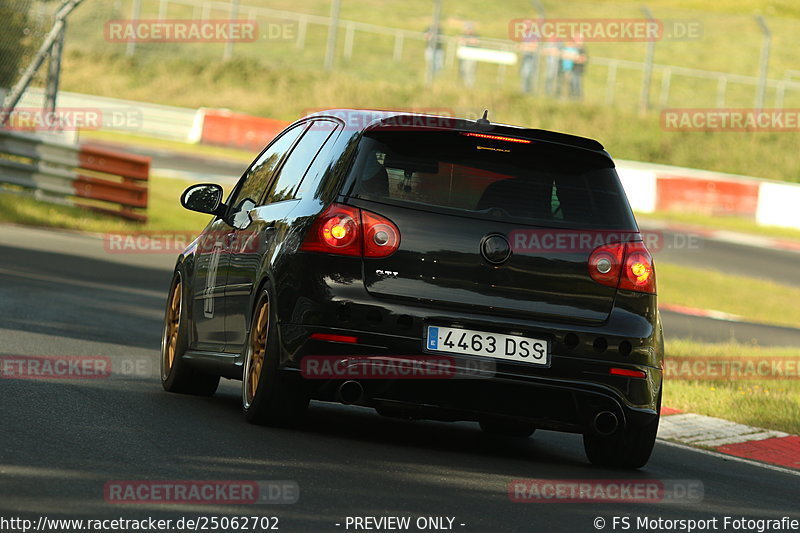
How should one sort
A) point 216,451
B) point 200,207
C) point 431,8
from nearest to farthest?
point 216,451 < point 200,207 < point 431,8

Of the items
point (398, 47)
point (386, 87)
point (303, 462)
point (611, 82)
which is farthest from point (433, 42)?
point (303, 462)

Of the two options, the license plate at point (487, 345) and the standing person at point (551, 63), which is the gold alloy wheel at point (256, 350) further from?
the standing person at point (551, 63)

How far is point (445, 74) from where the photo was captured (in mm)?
47344

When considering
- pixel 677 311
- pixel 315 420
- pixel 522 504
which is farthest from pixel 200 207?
pixel 677 311

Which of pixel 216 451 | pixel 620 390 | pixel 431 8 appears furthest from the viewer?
pixel 431 8

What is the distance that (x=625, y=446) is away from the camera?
7668mm

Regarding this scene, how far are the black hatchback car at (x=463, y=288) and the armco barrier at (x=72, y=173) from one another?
15500 mm

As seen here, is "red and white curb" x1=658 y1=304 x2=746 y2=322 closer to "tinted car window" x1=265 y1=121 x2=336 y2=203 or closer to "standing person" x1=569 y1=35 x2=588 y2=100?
"tinted car window" x1=265 y1=121 x2=336 y2=203

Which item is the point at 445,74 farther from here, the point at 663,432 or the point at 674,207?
the point at 663,432

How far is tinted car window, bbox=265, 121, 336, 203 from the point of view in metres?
7.98

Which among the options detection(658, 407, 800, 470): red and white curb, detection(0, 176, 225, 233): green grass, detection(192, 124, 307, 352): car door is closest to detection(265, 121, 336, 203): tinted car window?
detection(192, 124, 307, 352): car door

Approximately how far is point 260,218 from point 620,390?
2.20 meters

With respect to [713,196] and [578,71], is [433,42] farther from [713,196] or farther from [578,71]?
[713,196]

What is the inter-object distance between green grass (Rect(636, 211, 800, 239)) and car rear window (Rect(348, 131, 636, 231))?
27.5 metres
